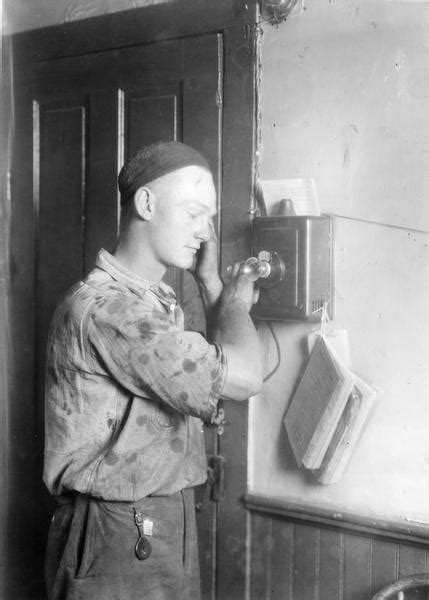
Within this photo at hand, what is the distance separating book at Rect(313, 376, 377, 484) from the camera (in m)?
1.58

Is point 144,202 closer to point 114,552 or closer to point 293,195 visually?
point 293,195

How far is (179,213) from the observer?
4.76 ft

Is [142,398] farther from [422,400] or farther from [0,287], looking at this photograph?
[0,287]

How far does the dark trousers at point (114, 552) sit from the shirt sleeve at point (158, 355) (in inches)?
11.6

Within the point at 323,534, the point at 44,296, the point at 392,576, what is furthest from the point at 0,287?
the point at 392,576

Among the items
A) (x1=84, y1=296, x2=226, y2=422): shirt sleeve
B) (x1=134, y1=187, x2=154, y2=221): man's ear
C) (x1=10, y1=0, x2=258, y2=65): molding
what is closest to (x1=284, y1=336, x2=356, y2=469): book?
(x1=84, y1=296, x2=226, y2=422): shirt sleeve

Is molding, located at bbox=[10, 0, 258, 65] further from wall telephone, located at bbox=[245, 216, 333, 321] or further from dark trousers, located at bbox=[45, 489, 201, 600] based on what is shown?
dark trousers, located at bbox=[45, 489, 201, 600]

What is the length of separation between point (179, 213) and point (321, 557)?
972 mm

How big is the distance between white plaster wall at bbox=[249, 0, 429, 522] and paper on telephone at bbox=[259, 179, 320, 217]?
0.02 metres

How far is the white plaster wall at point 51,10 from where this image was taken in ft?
6.43

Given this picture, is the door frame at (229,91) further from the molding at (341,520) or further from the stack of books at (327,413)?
the stack of books at (327,413)

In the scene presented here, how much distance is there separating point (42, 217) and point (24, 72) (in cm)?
48

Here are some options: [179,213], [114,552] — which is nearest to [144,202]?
[179,213]

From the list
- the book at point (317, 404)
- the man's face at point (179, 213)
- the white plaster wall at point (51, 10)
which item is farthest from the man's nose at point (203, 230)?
the white plaster wall at point (51, 10)
